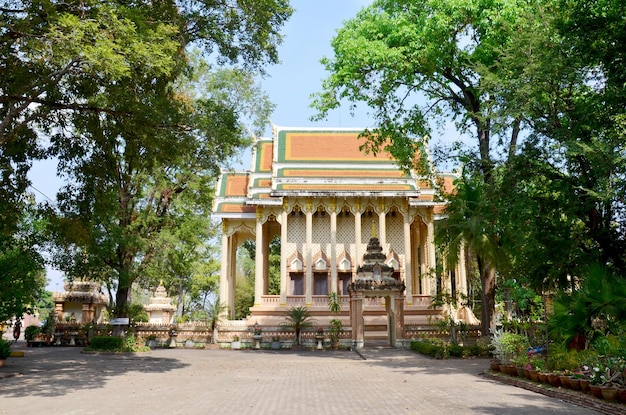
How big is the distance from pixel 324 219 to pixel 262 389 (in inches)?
802

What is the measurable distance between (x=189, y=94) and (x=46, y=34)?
16330 mm

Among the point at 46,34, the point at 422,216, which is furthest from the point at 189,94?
the point at 46,34

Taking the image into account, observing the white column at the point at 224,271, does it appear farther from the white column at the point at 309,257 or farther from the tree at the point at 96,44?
the tree at the point at 96,44

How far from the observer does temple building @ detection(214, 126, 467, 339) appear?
27.4m

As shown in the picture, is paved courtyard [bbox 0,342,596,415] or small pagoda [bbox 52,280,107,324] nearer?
paved courtyard [bbox 0,342,596,415]

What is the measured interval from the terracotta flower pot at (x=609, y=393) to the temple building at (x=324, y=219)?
61.1 ft

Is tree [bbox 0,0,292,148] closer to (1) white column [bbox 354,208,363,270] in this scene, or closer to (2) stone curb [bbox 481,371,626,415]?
(2) stone curb [bbox 481,371,626,415]

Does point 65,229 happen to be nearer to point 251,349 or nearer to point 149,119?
point 149,119

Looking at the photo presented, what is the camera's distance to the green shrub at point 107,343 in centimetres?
1922

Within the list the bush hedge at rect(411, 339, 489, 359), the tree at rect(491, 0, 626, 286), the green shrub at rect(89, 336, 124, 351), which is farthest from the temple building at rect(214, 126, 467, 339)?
the tree at rect(491, 0, 626, 286)

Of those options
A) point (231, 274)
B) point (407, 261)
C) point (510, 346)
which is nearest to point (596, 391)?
point (510, 346)

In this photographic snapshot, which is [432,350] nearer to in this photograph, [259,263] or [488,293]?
[488,293]

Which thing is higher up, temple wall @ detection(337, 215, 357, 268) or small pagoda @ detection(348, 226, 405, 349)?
temple wall @ detection(337, 215, 357, 268)

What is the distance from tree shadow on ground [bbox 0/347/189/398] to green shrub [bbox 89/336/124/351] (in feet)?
4.47
